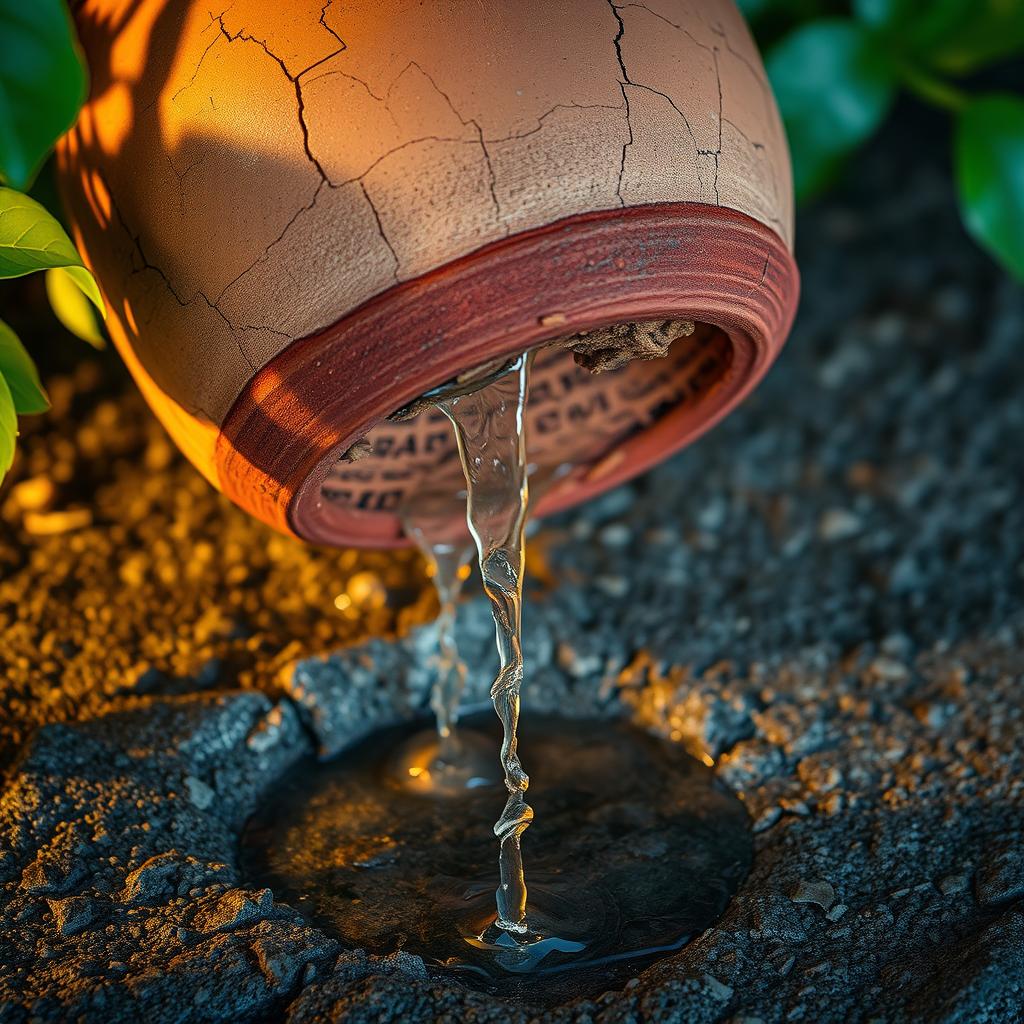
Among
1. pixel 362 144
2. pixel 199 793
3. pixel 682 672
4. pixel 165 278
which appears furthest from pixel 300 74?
pixel 682 672

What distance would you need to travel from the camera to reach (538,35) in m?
1.12

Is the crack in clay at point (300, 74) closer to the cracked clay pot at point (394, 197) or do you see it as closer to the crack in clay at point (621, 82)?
the cracked clay pot at point (394, 197)

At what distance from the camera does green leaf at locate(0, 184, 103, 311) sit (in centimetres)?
113

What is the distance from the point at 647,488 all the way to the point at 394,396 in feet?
2.87

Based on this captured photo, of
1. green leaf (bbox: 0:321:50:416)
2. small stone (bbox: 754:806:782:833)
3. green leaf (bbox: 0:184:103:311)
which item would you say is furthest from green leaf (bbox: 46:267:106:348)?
small stone (bbox: 754:806:782:833)

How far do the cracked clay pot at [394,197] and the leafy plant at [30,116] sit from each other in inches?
2.4

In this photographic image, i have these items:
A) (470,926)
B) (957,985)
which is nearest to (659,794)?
(470,926)

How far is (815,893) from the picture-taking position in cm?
128

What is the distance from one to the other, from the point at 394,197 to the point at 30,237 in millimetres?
319

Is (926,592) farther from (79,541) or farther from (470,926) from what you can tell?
(79,541)

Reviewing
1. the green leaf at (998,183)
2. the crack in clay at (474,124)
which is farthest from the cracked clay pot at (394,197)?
the green leaf at (998,183)

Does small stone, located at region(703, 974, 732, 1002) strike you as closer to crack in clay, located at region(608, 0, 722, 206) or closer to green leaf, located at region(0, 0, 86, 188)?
crack in clay, located at region(608, 0, 722, 206)

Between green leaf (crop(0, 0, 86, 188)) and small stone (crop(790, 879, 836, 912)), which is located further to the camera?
small stone (crop(790, 879, 836, 912))

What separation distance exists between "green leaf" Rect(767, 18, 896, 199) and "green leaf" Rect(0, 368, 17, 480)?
3.54ft
